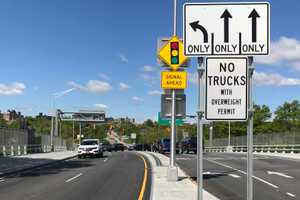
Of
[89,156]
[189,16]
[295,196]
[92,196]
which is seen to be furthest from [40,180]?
[89,156]

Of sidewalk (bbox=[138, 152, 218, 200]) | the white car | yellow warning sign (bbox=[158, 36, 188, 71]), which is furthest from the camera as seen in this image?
the white car

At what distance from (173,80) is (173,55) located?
899 millimetres

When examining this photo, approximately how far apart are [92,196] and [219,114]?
31.2 ft

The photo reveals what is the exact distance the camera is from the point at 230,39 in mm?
7512

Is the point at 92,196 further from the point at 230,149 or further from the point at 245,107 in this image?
the point at 230,149

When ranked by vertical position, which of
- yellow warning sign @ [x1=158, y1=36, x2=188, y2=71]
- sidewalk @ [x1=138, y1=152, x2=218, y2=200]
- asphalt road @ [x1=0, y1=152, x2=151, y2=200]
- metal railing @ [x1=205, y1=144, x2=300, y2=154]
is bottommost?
metal railing @ [x1=205, y1=144, x2=300, y2=154]

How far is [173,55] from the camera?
19125 mm

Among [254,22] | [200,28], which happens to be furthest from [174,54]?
[254,22]

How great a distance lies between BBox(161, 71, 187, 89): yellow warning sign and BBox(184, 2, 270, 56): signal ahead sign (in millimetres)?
11413

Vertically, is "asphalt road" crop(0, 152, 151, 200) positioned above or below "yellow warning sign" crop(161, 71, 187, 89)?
below

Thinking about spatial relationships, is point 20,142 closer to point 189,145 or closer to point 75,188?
point 189,145

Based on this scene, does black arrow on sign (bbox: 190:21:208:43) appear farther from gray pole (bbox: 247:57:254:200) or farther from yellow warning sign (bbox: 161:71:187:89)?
yellow warning sign (bbox: 161:71:187:89)

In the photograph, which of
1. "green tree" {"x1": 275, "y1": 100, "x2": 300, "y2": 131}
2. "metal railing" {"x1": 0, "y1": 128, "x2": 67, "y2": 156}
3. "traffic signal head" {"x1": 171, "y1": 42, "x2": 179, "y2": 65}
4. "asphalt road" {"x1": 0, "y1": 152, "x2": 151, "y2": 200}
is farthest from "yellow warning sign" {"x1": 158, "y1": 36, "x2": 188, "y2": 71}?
"green tree" {"x1": 275, "y1": 100, "x2": 300, "y2": 131}

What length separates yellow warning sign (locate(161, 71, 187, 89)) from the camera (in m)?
19.1
